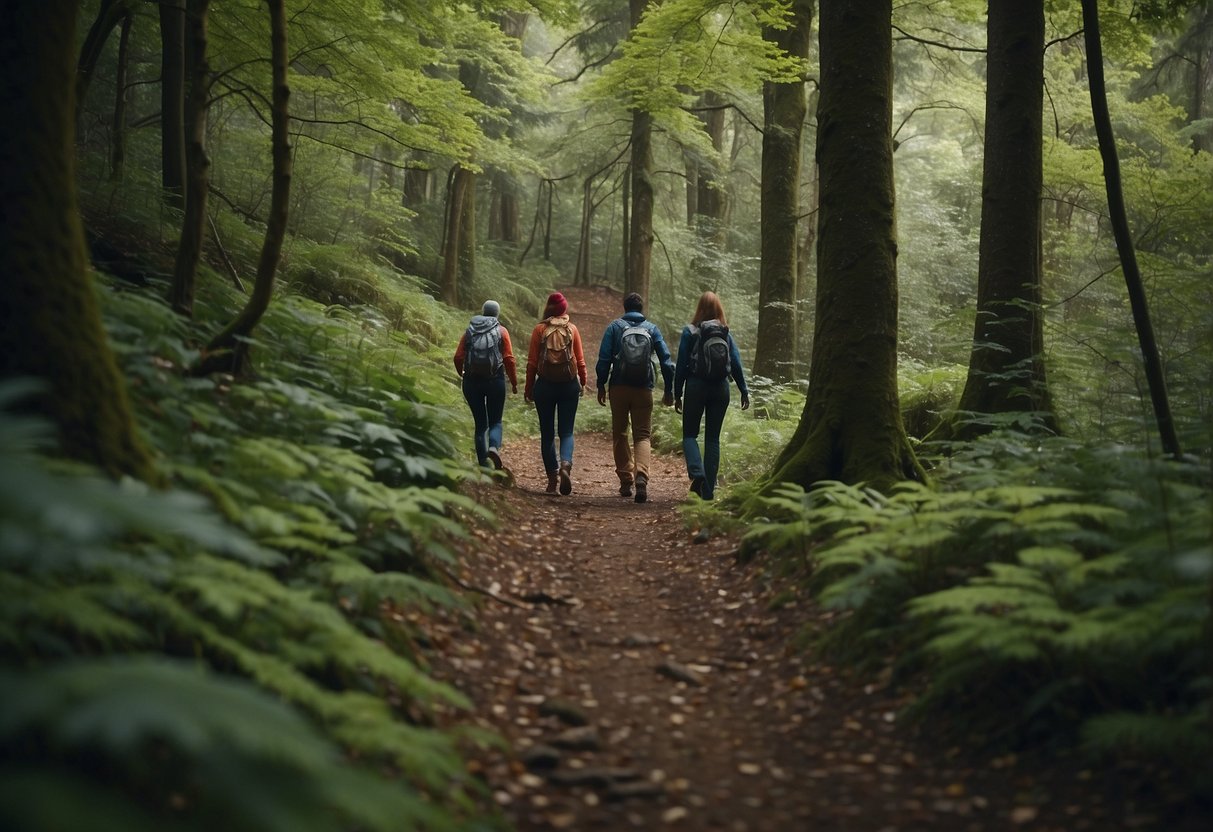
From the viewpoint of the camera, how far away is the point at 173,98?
9.57 meters

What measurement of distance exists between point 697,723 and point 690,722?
0.11ft

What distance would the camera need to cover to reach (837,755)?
3.86 meters

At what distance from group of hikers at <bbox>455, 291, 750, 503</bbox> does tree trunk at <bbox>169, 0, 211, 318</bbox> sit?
3.70 meters

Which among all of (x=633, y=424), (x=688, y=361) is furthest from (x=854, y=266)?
(x=633, y=424)

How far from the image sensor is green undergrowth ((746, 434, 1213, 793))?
3287 mm

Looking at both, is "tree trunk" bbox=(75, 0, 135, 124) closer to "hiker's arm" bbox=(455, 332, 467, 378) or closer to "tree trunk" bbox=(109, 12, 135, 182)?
"tree trunk" bbox=(109, 12, 135, 182)

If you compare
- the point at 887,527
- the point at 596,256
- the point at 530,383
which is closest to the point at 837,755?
the point at 887,527

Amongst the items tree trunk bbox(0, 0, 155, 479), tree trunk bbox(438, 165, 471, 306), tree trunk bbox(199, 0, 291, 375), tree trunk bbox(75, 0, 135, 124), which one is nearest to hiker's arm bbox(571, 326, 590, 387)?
tree trunk bbox(199, 0, 291, 375)

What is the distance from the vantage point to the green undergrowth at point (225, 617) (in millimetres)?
1814

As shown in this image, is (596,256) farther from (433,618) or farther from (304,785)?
(304,785)

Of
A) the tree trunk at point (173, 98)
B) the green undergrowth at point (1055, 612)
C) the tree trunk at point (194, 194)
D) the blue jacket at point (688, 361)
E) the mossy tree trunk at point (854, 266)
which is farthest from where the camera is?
the blue jacket at point (688, 361)

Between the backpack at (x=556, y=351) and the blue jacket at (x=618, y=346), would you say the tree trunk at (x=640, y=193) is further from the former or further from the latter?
the backpack at (x=556, y=351)

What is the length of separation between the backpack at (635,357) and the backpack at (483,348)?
4.57ft

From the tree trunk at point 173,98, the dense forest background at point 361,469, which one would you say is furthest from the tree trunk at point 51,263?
the tree trunk at point 173,98
